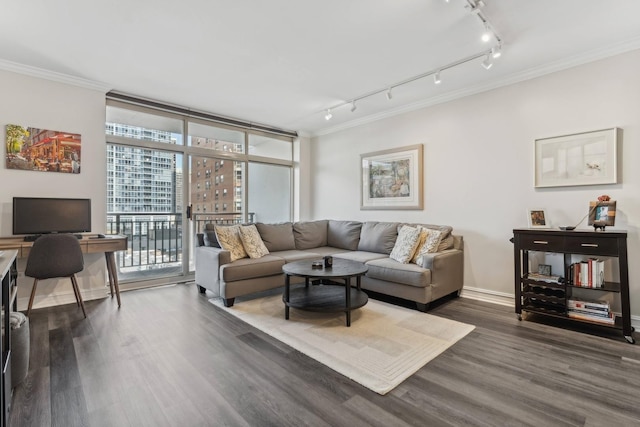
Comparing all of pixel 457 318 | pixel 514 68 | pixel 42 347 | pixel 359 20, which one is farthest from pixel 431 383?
pixel 514 68

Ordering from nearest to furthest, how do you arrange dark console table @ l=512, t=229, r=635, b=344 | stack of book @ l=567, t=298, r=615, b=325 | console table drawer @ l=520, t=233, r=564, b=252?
dark console table @ l=512, t=229, r=635, b=344 → stack of book @ l=567, t=298, r=615, b=325 → console table drawer @ l=520, t=233, r=564, b=252

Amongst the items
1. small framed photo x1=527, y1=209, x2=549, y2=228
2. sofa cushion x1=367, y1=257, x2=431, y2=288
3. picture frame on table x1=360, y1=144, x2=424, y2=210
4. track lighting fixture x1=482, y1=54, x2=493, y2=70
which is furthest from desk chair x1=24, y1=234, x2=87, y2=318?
small framed photo x1=527, y1=209, x2=549, y2=228

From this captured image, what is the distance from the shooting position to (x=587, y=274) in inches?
105

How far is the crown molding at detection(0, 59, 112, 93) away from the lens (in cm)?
316

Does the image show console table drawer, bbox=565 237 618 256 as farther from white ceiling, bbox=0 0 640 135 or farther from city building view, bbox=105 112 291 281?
city building view, bbox=105 112 291 281

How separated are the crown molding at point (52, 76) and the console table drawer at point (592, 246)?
513cm

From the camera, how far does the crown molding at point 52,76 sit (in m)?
3.16

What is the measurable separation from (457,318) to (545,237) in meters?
1.10

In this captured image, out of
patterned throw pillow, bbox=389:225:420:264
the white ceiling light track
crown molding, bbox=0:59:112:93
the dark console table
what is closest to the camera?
the white ceiling light track

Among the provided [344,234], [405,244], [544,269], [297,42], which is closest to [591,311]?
[544,269]

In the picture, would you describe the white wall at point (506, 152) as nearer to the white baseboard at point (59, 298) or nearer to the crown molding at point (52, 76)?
the crown molding at point (52, 76)

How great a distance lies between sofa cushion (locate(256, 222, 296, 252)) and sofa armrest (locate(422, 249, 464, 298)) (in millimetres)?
2033

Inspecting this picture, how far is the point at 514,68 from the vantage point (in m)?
3.26

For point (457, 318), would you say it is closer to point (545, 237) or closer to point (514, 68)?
point (545, 237)
